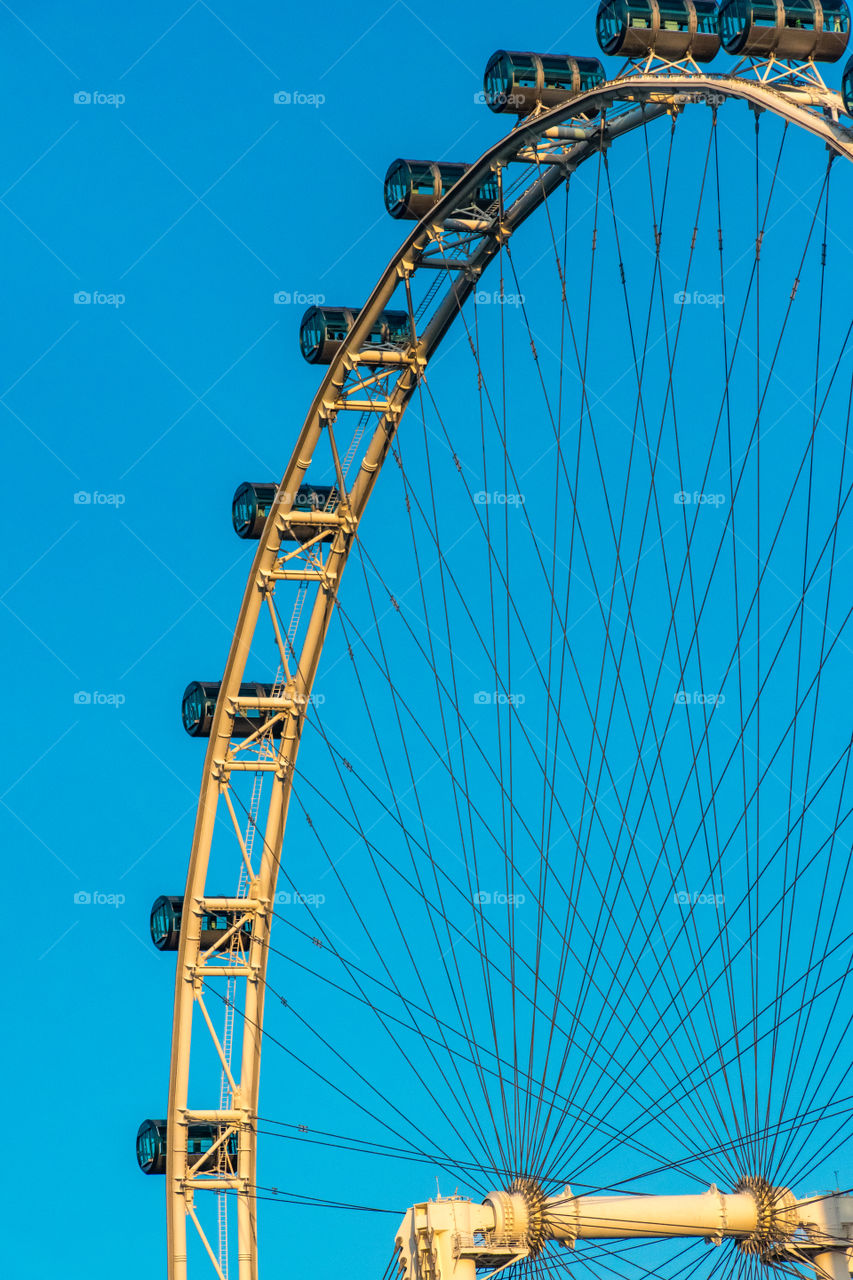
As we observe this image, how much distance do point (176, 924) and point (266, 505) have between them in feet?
30.3

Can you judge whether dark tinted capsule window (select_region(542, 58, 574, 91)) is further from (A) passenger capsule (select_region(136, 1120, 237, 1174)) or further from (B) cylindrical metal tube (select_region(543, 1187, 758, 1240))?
(A) passenger capsule (select_region(136, 1120, 237, 1174))

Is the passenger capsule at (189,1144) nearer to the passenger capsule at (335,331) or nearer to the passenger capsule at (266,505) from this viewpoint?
the passenger capsule at (266,505)

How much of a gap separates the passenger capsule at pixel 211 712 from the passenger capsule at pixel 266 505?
3313mm

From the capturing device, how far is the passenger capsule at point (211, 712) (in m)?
54.3

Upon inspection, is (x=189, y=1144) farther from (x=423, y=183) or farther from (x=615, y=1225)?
(x=423, y=183)

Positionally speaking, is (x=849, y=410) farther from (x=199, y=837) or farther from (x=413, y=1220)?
(x=199, y=837)

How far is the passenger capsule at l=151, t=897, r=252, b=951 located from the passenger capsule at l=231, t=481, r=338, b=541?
8.04 metres

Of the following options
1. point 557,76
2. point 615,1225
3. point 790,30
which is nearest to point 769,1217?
point 615,1225

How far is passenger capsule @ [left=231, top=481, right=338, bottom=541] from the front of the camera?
2063 inches

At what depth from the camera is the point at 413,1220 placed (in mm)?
41469

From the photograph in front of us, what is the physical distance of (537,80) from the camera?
1736 inches

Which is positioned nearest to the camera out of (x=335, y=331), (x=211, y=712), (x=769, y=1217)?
(x=769, y=1217)

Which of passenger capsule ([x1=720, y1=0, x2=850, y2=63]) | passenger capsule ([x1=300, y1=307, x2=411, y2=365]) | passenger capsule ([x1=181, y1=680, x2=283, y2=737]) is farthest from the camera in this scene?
passenger capsule ([x1=181, y1=680, x2=283, y2=737])

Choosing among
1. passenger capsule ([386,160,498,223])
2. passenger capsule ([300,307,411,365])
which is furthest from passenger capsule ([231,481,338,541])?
passenger capsule ([386,160,498,223])
